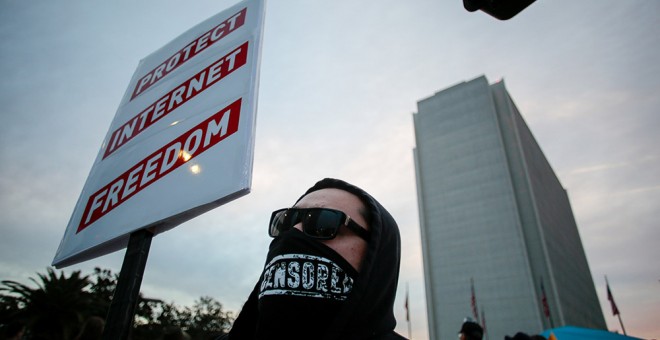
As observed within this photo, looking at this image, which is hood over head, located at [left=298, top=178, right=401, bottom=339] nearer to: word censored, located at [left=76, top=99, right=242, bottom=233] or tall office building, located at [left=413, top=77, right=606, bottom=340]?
word censored, located at [left=76, top=99, right=242, bottom=233]

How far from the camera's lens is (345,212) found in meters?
1.73

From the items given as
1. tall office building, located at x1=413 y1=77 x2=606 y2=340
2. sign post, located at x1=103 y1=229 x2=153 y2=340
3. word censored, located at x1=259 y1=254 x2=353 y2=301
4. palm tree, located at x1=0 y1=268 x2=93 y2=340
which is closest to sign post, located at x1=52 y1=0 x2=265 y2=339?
sign post, located at x1=103 y1=229 x2=153 y2=340

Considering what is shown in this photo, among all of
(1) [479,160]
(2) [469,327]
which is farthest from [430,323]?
(2) [469,327]

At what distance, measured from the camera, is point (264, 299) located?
57.5 inches

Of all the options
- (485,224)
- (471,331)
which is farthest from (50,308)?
(485,224)

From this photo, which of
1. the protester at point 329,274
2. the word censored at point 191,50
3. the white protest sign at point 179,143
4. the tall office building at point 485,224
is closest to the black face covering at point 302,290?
the protester at point 329,274

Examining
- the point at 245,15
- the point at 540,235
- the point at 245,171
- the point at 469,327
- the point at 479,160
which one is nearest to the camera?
the point at 245,171

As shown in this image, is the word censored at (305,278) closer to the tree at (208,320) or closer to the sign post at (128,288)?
the sign post at (128,288)

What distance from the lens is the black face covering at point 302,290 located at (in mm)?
1364

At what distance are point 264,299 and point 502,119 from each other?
57.4m

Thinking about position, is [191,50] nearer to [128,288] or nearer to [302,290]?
[128,288]

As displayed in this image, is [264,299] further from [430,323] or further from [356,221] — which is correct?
[430,323]

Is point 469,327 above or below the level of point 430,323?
below

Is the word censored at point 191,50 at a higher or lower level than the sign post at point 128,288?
higher
